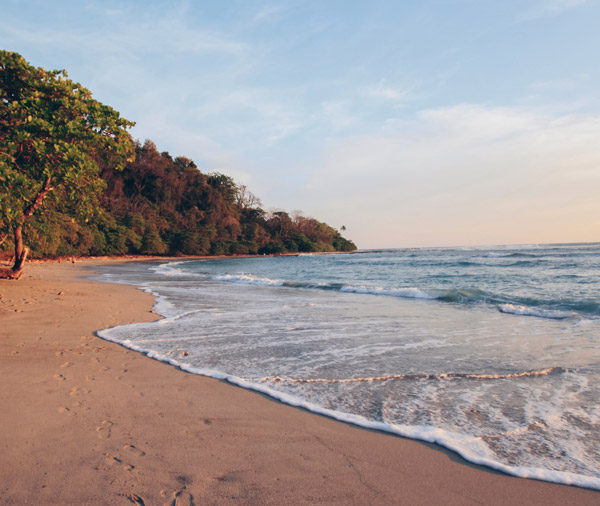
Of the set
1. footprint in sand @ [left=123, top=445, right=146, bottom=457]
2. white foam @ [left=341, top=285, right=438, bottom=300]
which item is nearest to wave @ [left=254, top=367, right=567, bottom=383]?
footprint in sand @ [left=123, top=445, right=146, bottom=457]

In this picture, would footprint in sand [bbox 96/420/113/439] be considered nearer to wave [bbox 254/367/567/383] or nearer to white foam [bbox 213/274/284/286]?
wave [bbox 254/367/567/383]

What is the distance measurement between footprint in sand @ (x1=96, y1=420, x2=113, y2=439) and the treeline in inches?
1795

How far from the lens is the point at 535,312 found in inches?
361

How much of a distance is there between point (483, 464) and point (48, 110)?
1257cm

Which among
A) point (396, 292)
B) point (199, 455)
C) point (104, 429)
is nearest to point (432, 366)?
point (199, 455)

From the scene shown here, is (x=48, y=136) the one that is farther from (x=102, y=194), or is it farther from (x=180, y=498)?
(x=102, y=194)

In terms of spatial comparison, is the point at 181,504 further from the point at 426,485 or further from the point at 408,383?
the point at 408,383

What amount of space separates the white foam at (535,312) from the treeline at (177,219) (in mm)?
44273

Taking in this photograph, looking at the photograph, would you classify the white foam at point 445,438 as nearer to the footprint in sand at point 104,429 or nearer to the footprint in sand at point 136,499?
the footprint in sand at point 104,429

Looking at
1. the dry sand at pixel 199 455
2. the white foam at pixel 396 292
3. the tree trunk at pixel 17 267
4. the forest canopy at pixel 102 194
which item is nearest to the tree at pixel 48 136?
the forest canopy at pixel 102 194

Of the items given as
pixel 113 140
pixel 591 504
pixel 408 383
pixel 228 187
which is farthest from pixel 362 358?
pixel 228 187

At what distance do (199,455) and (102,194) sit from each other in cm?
4187

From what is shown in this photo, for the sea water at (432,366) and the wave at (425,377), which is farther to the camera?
the wave at (425,377)

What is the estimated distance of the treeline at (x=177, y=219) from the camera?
176ft
